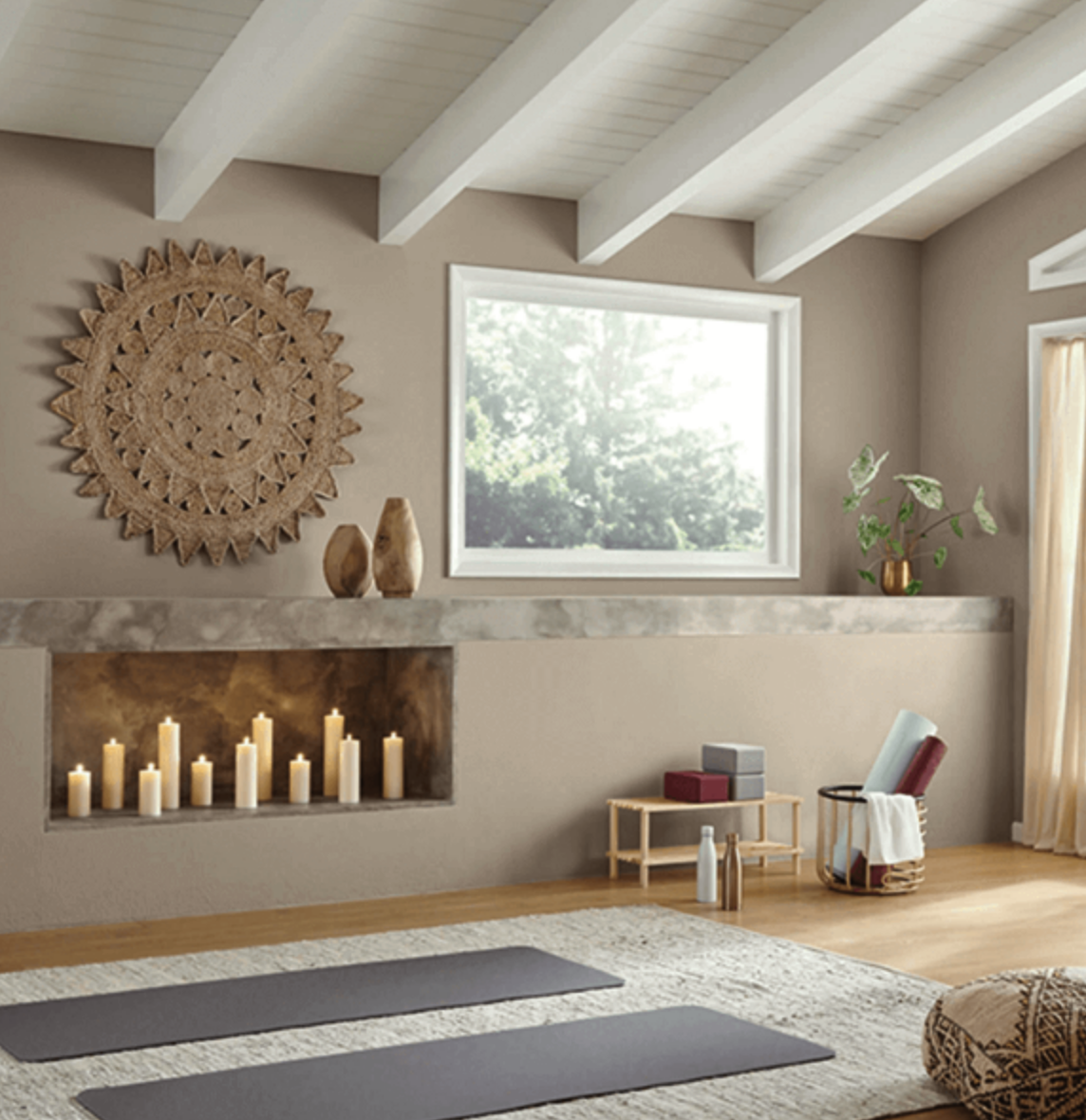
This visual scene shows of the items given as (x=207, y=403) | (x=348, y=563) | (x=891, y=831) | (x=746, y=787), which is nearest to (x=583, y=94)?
(x=207, y=403)

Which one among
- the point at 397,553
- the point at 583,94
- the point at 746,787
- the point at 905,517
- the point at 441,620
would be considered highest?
the point at 583,94

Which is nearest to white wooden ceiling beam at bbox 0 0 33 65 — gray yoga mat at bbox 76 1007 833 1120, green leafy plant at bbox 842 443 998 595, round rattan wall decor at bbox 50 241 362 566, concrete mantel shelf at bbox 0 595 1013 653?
round rattan wall decor at bbox 50 241 362 566

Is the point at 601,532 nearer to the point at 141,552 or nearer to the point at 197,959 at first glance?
the point at 141,552

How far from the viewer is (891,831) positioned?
5.44 metres

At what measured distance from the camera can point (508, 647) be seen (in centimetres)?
564

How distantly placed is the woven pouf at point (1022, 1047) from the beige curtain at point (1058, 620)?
3.26 meters

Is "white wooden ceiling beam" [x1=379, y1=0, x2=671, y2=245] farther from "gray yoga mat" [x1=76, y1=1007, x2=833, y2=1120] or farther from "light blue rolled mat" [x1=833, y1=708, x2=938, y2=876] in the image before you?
"gray yoga mat" [x1=76, y1=1007, x2=833, y2=1120]

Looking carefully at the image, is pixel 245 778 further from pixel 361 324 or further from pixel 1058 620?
pixel 1058 620

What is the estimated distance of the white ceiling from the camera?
15.6 ft

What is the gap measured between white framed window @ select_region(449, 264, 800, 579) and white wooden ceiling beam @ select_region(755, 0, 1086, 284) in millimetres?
319

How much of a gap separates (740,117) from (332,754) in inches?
104

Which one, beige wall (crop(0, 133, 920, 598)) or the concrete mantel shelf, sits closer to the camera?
the concrete mantel shelf

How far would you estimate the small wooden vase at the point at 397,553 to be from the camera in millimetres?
5555

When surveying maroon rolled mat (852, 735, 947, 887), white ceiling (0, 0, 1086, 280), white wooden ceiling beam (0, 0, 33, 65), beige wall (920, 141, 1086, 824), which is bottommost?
maroon rolled mat (852, 735, 947, 887)
